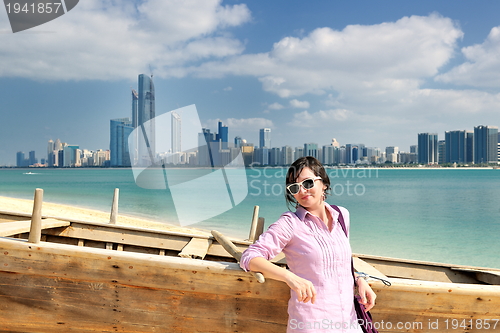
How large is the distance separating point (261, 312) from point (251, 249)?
0.86 metres

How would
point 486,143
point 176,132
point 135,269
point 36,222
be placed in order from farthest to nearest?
point 486,143, point 176,132, point 36,222, point 135,269

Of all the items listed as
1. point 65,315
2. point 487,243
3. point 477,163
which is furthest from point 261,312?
point 477,163

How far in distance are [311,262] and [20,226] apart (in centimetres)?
353

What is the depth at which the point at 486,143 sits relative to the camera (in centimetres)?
12244

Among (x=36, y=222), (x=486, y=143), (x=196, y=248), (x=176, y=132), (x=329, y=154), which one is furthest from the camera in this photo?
(x=486, y=143)

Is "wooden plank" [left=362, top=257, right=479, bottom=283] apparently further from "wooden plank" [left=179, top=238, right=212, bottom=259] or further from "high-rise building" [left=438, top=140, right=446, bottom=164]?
"high-rise building" [left=438, top=140, right=446, bottom=164]

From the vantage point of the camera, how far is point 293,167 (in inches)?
74.7

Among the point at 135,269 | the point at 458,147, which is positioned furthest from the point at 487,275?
the point at 458,147

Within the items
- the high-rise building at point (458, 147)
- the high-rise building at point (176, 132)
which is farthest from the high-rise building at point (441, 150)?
the high-rise building at point (176, 132)

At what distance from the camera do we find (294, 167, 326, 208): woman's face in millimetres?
1827

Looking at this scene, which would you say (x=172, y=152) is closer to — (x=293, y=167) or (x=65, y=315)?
(x=65, y=315)

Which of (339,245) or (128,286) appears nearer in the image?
(339,245)

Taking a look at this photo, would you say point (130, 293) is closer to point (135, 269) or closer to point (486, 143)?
point (135, 269)

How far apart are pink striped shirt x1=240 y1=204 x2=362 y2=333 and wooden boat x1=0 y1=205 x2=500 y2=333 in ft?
1.88
